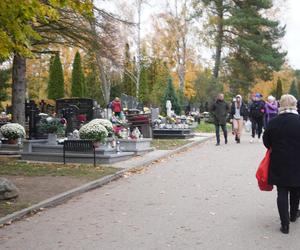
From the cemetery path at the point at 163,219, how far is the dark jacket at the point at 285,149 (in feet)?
2.21

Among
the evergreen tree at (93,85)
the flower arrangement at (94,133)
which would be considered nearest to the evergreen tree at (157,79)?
the evergreen tree at (93,85)

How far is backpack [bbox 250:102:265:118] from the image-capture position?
71.4ft

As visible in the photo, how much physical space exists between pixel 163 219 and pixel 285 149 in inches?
77.7

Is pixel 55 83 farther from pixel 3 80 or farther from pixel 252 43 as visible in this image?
pixel 252 43

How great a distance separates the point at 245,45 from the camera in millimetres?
45625

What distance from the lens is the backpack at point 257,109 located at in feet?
71.4

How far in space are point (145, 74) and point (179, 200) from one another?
1767 inches

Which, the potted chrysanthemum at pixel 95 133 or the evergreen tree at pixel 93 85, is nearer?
the potted chrysanthemum at pixel 95 133

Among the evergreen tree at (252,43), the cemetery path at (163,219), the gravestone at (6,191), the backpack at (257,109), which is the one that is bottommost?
the cemetery path at (163,219)

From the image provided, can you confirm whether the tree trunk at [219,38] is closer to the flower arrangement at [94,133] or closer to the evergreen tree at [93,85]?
the evergreen tree at [93,85]

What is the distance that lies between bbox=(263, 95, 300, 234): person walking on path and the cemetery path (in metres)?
0.39

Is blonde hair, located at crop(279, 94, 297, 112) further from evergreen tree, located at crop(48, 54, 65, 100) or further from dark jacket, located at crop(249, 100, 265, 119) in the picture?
evergreen tree, located at crop(48, 54, 65, 100)

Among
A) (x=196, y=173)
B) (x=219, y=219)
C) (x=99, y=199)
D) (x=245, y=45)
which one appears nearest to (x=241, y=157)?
(x=196, y=173)

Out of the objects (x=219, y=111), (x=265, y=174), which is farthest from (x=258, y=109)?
(x=265, y=174)
